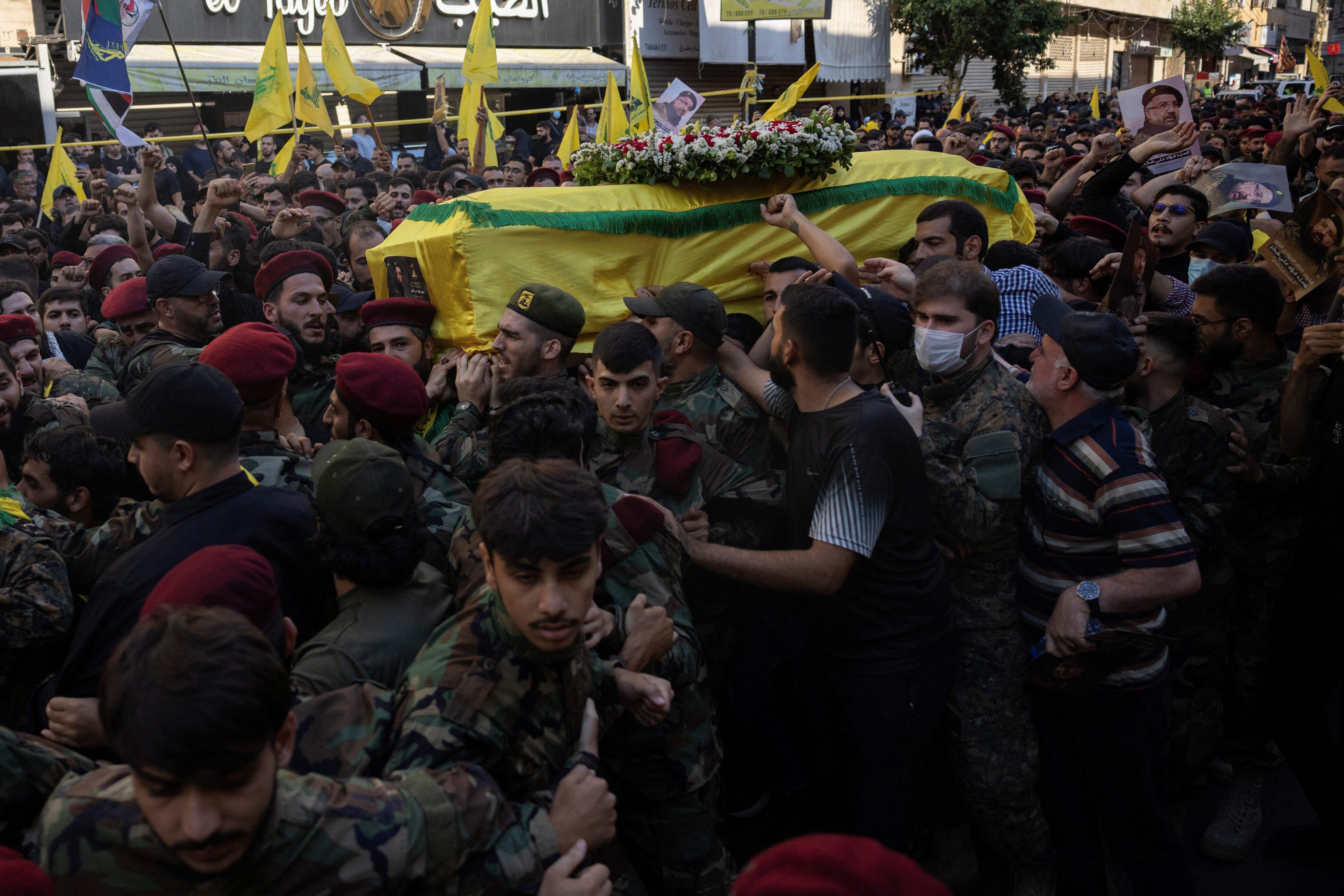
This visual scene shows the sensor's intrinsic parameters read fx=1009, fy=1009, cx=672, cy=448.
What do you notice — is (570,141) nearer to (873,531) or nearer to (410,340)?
(410,340)

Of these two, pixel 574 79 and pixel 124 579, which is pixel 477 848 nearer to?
pixel 124 579

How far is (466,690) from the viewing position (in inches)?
72.7

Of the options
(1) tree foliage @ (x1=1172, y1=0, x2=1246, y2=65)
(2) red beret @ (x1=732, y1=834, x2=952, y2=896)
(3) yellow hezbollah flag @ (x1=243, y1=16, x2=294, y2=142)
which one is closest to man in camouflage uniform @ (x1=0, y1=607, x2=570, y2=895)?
(2) red beret @ (x1=732, y1=834, x2=952, y2=896)

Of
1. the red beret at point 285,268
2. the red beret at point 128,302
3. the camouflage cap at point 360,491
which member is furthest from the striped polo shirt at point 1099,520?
the red beret at point 128,302

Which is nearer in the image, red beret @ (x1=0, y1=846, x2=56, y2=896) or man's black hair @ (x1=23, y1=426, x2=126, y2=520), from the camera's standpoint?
red beret @ (x1=0, y1=846, x2=56, y2=896)

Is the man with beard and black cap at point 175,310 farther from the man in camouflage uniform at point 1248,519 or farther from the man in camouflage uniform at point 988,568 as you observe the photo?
the man in camouflage uniform at point 1248,519

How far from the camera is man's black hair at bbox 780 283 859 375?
9.49 feet

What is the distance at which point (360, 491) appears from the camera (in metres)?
2.38

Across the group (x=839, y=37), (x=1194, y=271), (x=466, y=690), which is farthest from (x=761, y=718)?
(x=839, y=37)

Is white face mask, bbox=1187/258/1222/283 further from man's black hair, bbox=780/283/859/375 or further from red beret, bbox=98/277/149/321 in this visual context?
red beret, bbox=98/277/149/321

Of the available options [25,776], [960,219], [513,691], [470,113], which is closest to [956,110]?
[470,113]

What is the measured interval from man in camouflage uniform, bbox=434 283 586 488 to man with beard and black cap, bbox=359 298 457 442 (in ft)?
0.80

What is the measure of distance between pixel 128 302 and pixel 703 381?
2763mm

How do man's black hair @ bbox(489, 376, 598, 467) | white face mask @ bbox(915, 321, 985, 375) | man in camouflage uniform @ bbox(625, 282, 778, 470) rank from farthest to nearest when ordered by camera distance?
man in camouflage uniform @ bbox(625, 282, 778, 470), white face mask @ bbox(915, 321, 985, 375), man's black hair @ bbox(489, 376, 598, 467)
